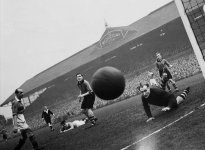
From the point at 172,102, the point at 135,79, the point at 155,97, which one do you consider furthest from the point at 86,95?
the point at 135,79

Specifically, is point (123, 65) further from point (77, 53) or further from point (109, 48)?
point (77, 53)

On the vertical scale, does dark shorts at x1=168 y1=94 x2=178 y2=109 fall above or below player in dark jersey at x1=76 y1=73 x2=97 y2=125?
below

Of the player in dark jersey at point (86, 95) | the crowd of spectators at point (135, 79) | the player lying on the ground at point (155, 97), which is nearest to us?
the player lying on the ground at point (155, 97)

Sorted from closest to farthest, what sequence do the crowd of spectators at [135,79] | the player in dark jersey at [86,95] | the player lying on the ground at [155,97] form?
the player lying on the ground at [155,97], the player in dark jersey at [86,95], the crowd of spectators at [135,79]

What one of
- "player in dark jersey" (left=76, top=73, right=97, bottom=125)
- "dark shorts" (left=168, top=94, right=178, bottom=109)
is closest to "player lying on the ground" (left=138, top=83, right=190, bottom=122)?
"dark shorts" (left=168, top=94, right=178, bottom=109)

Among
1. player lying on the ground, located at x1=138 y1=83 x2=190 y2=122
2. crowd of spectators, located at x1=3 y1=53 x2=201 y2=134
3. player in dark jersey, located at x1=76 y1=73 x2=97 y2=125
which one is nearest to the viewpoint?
player lying on the ground, located at x1=138 y1=83 x2=190 y2=122

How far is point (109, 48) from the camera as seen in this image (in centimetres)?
3553

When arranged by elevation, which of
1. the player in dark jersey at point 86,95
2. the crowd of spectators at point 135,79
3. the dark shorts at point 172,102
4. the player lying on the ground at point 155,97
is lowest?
the crowd of spectators at point 135,79

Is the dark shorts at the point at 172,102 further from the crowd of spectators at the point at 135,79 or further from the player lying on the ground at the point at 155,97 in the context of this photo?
the crowd of spectators at the point at 135,79

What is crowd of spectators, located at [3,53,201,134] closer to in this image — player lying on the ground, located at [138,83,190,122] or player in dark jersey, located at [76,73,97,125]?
player in dark jersey, located at [76,73,97,125]

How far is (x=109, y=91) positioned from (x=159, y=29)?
24.2 meters

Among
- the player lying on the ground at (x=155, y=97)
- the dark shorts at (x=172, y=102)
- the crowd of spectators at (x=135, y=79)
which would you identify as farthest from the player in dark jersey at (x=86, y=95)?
the crowd of spectators at (x=135, y=79)

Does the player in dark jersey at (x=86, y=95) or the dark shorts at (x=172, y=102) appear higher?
the player in dark jersey at (x=86, y=95)

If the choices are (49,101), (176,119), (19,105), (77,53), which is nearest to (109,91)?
(176,119)
